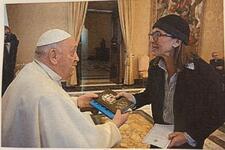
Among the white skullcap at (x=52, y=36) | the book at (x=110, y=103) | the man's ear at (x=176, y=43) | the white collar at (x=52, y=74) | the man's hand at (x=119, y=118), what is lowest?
the man's hand at (x=119, y=118)

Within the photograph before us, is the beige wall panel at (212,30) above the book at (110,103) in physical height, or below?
above

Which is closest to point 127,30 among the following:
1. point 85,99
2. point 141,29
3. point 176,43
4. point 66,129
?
point 141,29

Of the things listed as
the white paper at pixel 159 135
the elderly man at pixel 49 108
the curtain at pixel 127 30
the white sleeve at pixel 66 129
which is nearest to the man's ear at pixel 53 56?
the elderly man at pixel 49 108

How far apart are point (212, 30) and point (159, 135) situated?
389 mm

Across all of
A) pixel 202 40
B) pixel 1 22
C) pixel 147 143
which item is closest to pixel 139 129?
pixel 147 143

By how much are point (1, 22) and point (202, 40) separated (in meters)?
0.69

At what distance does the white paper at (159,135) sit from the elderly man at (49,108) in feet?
0.32

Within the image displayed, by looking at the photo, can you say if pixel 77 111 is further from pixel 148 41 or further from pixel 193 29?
pixel 193 29

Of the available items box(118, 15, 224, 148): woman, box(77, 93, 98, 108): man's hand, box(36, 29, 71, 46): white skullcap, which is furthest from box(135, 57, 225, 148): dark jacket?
box(36, 29, 71, 46): white skullcap

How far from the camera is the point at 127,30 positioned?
1.06 metres

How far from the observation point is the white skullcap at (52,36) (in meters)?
1.08

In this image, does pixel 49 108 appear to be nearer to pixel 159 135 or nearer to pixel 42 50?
pixel 42 50

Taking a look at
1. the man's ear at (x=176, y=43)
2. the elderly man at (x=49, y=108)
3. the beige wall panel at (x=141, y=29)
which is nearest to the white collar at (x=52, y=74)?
the elderly man at (x=49, y=108)

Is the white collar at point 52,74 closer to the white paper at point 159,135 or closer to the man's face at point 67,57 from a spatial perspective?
the man's face at point 67,57
